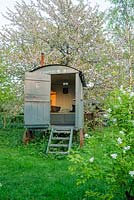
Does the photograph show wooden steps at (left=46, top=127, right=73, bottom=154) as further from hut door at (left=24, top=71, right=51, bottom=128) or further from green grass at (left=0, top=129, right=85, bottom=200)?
hut door at (left=24, top=71, right=51, bottom=128)

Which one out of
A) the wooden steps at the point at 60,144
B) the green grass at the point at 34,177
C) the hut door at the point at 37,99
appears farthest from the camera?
the hut door at the point at 37,99

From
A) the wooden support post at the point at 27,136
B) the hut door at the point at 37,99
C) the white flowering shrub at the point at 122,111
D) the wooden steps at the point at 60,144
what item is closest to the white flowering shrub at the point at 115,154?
the white flowering shrub at the point at 122,111

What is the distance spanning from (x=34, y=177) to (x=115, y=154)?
2.89 meters

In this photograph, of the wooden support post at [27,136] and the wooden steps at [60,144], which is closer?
the wooden steps at [60,144]

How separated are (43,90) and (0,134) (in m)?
3.37

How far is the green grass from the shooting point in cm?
472

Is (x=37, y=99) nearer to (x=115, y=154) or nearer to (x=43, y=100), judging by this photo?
(x=43, y=100)

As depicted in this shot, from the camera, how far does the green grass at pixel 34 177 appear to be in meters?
4.72

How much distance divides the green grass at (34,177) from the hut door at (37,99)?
89 centimetres

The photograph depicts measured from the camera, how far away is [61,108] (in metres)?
14.2

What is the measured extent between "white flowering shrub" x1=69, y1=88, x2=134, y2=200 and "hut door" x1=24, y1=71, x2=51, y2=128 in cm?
582

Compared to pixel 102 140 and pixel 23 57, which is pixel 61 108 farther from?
pixel 102 140

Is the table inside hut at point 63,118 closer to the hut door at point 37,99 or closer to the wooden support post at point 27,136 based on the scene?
the wooden support post at point 27,136

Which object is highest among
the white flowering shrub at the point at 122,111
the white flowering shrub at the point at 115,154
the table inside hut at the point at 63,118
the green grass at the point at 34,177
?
the white flowering shrub at the point at 122,111
